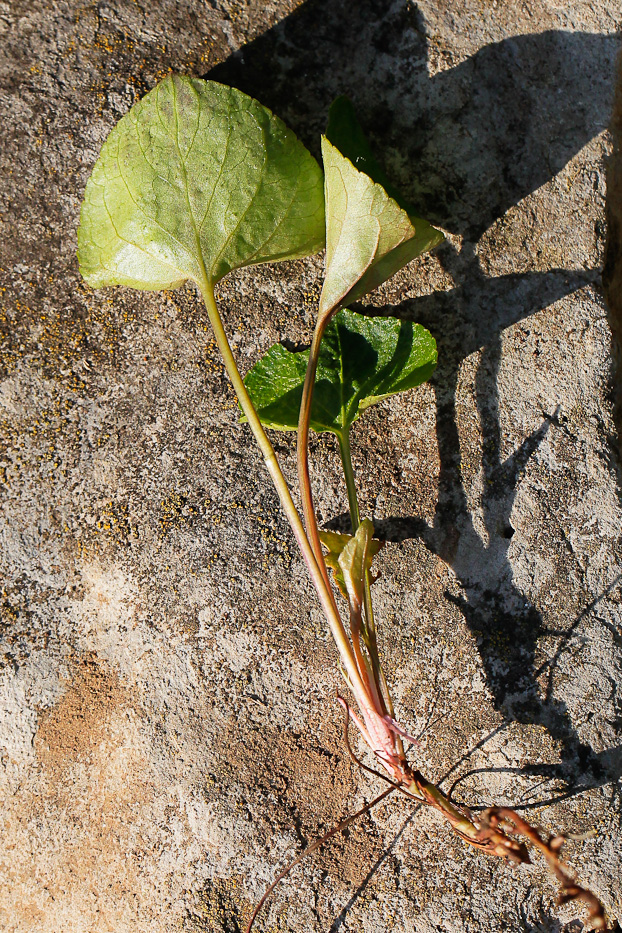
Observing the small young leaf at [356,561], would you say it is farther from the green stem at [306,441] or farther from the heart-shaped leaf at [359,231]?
the heart-shaped leaf at [359,231]

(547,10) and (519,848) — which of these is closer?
(519,848)

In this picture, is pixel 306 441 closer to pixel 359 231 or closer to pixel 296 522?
pixel 296 522

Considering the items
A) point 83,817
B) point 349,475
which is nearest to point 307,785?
point 83,817

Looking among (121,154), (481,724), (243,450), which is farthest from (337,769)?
(121,154)

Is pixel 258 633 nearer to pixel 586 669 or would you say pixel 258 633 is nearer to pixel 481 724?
pixel 481 724

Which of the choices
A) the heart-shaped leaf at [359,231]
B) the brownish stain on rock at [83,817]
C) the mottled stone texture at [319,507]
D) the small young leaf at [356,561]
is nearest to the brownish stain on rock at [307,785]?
the mottled stone texture at [319,507]
